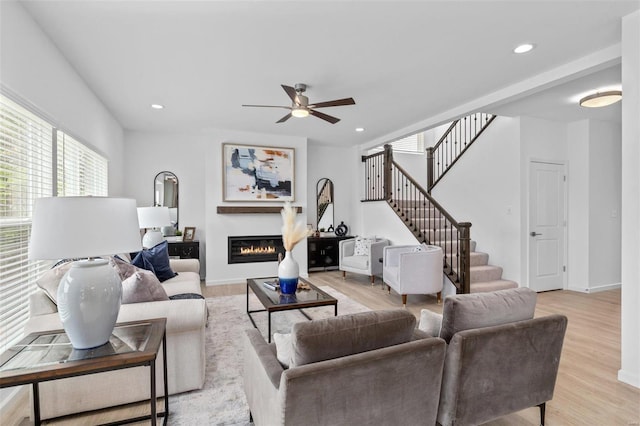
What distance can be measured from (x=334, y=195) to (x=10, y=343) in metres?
5.70

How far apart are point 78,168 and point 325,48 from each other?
9.21ft

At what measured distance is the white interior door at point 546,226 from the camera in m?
4.82

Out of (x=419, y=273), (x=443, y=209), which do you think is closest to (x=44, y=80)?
(x=419, y=273)

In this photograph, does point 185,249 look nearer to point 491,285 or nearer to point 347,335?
point 347,335

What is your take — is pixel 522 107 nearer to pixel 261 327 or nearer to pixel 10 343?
pixel 261 327

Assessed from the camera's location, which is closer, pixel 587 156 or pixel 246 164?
pixel 587 156

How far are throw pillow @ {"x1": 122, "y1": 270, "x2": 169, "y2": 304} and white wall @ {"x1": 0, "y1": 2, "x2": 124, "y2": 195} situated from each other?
1.43m

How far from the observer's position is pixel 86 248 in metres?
1.43

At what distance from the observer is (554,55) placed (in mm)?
2885

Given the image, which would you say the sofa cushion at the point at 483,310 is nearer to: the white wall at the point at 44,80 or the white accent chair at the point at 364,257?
the white wall at the point at 44,80

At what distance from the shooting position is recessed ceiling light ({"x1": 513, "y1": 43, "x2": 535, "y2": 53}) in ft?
8.90

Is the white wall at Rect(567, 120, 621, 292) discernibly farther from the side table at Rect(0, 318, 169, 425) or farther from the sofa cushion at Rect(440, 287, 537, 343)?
the side table at Rect(0, 318, 169, 425)

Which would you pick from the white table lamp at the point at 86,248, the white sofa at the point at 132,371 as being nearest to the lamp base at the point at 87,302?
the white table lamp at the point at 86,248

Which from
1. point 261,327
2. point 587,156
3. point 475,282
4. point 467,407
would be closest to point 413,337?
point 467,407
